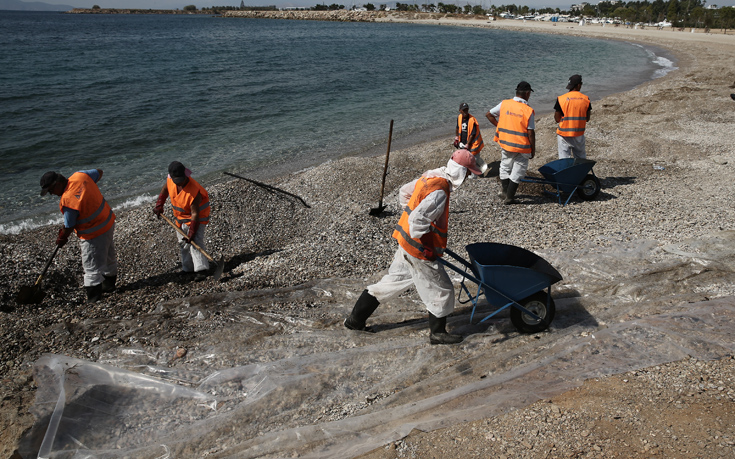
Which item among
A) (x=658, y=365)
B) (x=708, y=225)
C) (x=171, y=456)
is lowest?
(x=171, y=456)

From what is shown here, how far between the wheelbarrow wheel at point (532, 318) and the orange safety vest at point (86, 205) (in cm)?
507

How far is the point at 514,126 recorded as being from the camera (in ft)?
24.7

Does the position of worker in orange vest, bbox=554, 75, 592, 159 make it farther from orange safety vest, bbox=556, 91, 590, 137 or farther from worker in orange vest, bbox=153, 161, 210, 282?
worker in orange vest, bbox=153, 161, 210, 282

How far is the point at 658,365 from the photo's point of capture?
3922mm

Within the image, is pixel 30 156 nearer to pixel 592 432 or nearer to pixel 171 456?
pixel 171 456

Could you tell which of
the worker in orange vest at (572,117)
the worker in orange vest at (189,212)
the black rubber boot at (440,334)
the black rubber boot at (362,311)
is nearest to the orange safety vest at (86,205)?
the worker in orange vest at (189,212)

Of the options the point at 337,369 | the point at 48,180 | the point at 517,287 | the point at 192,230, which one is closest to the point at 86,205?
the point at 48,180

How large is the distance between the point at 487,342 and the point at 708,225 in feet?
14.9

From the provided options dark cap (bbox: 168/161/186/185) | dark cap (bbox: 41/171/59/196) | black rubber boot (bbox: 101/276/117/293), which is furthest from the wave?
dark cap (bbox: 168/161/186/185)

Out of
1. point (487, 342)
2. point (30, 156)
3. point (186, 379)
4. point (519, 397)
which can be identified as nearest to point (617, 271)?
point (487, 342)

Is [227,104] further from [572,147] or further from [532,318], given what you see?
[532,318]

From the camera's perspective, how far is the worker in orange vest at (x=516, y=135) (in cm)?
739

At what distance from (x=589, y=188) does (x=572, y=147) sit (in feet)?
2.97

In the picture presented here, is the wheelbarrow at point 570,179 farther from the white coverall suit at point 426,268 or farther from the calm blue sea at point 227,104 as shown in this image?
the calm blue sea at point 227,104
